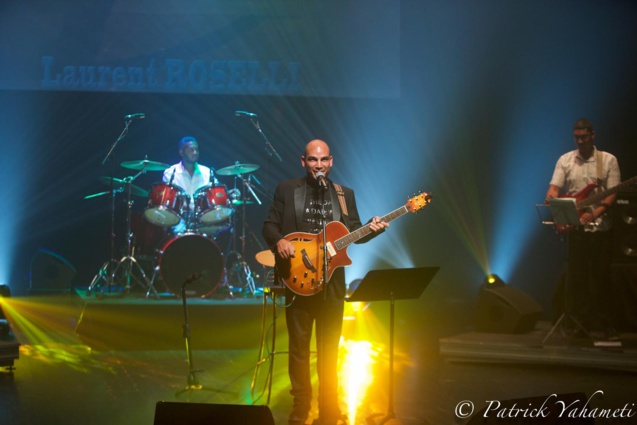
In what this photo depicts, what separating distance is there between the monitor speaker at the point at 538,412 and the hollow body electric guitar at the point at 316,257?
2.28 metres

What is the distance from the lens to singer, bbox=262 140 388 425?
5.45 metres

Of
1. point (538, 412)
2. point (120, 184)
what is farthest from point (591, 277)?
point (120, 184)

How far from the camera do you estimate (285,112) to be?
36.6ft

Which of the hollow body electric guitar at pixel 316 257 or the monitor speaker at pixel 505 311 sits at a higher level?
the hollow body electric guitar at pixel 316 257

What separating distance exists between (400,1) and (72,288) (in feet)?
20.3

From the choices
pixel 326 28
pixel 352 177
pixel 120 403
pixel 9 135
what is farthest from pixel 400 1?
pixel 120 403

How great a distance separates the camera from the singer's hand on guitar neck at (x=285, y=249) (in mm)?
5219

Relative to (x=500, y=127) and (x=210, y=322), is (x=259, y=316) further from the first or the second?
(x=500, y=127)

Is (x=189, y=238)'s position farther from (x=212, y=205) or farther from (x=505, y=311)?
(x=505, y=311)

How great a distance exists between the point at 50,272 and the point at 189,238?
2656 mm

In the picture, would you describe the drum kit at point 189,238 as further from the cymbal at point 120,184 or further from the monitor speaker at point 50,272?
the monitor speaker at point 50,272

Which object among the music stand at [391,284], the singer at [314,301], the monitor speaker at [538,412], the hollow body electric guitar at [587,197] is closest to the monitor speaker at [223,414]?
the monitor speaker at [538,412]

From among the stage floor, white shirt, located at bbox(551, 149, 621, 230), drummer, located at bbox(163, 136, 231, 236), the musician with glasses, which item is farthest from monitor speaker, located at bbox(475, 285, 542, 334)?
drummer, located at bbox(163, 136, 231, 236)

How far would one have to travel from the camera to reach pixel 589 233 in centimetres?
761
